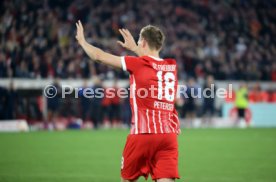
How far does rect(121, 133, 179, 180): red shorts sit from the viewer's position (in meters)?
6.09

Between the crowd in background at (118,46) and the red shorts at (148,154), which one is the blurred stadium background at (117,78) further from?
the red shorts at (148,154)

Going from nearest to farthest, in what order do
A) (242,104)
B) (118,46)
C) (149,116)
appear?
(149,116) → (242,104) → (118,46)

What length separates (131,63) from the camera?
238 inches

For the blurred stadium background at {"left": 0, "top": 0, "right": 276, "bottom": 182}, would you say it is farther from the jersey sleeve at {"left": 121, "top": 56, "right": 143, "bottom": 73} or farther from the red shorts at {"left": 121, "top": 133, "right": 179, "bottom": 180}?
the jersey sleeve at {"left": 121, "top": 56, "right": 143, "bottom": 73}

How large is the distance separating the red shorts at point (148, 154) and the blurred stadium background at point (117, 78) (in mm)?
5154

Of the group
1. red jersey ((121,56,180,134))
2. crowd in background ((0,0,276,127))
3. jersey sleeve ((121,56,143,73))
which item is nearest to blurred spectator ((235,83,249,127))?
crowd in background ((0,0,276,127))

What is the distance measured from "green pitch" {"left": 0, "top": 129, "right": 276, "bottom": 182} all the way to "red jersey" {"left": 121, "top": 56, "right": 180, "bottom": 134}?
371 centimetres

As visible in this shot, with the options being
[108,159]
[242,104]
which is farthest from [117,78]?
[108,159]

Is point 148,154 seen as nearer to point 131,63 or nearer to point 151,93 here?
point 151,93

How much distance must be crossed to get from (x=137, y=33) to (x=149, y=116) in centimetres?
2443

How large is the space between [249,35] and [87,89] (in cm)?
1267

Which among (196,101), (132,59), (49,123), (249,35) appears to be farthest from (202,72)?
(132,59)

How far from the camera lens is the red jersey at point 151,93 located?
240 inches

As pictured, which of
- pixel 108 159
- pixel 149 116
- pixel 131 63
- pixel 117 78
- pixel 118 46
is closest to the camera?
pixel 131 63
